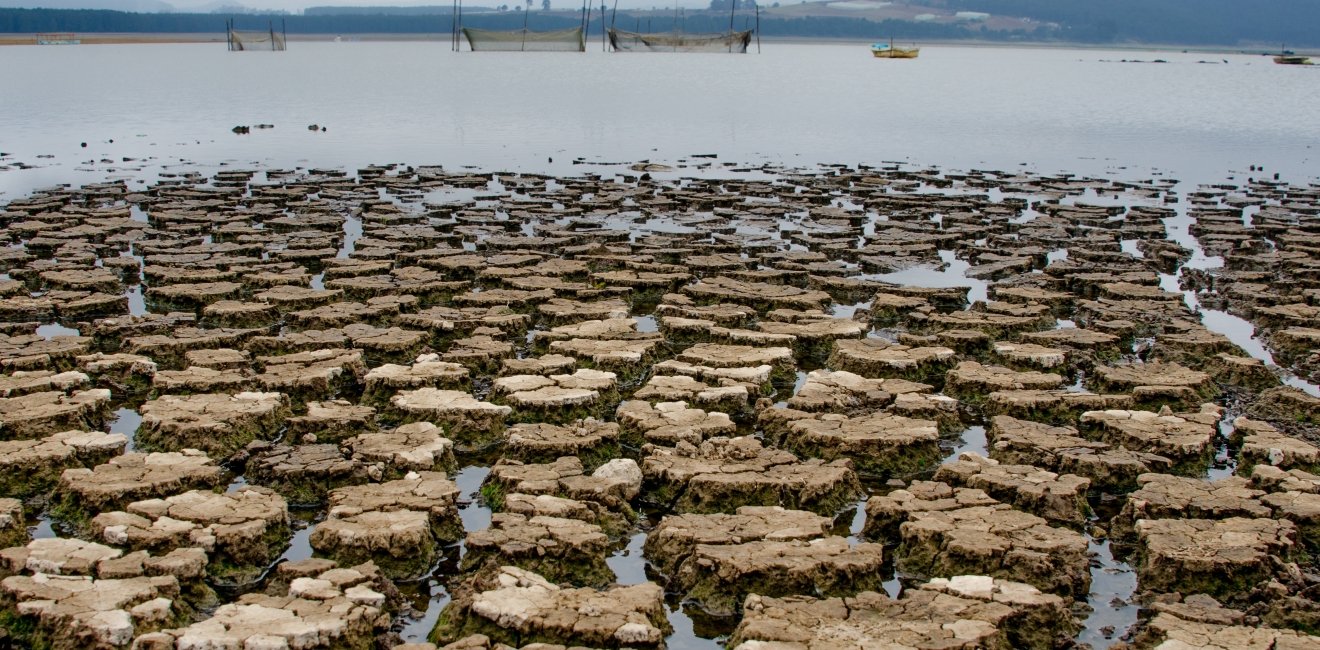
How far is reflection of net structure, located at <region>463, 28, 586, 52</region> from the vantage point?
327 ft

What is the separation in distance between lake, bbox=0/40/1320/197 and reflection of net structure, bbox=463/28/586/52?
19.5m

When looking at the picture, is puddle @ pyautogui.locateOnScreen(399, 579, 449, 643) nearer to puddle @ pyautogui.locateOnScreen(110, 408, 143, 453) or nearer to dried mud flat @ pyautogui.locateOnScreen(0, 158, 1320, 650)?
dried mud flat @ pyautogui.locateOnScreen(0, 158, 1320, 650)

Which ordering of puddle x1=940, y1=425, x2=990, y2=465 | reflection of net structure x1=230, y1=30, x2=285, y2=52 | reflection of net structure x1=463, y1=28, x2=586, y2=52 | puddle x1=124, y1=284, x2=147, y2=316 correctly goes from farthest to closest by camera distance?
reflection of net structure x1=230, y1=30, x2=285, y2=52 < reflection of net structure x1=463, y1=28, x2=586, y2=52 < puddle x1=124, y1=284, x2=147, y2=316 < puddle x1=940, y1=425, x2=990, y2=465

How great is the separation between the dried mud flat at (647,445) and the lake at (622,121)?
10725mm

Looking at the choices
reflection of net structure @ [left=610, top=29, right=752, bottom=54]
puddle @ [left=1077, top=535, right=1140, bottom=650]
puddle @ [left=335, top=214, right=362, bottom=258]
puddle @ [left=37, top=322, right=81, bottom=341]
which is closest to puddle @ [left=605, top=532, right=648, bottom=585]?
puddle @ [left=1077, top=535, right=1140, bottom=650]

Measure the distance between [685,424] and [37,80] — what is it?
213ft

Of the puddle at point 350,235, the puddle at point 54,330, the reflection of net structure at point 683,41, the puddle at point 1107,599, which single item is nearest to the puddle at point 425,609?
the puddle at point 1107,599

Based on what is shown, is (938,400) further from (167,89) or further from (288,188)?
(167,89)

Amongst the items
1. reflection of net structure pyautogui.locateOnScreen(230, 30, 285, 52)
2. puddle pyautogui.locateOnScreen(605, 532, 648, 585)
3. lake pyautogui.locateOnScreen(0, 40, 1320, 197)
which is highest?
puddle pyautogui.locateOnScreen(605, 532, 648, 585)

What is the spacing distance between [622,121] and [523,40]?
5783 centimetres

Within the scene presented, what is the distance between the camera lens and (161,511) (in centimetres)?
561

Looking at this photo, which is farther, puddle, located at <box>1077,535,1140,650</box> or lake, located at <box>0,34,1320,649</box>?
lake, located at <box>0,34,1320,649</box>

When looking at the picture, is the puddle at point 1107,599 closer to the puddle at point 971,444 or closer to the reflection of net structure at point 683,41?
the puddle at point 971,444

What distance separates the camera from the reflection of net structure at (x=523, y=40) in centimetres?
9956
